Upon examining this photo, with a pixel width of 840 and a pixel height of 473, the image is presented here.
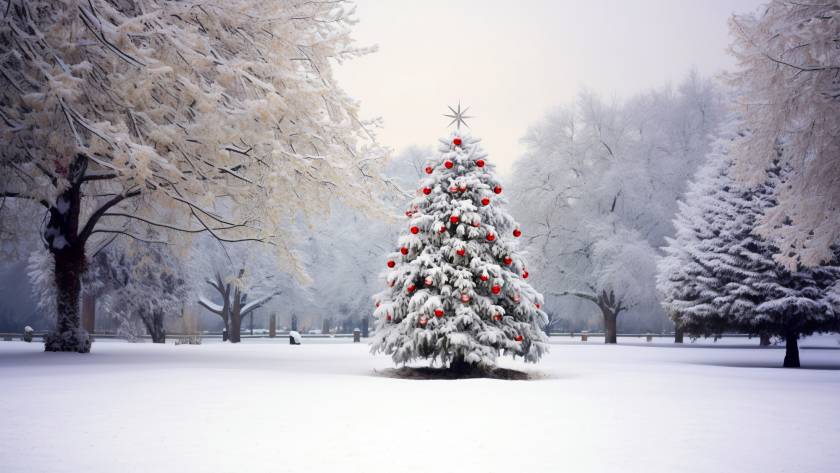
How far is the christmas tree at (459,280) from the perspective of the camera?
12422 millimetres

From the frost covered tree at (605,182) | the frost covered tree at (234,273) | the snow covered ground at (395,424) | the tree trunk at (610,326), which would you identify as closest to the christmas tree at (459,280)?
the snow covered ground at (395,424)

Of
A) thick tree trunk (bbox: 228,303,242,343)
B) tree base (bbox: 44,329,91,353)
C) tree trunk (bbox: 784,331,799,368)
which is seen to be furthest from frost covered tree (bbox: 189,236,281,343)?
tree trunk (bbox: 784,331,799,368)

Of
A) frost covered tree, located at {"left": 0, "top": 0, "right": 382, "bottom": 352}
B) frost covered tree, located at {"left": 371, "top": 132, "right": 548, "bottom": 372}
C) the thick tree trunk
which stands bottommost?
the thick tree trunk

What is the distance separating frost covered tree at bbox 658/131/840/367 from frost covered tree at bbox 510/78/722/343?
401 inches

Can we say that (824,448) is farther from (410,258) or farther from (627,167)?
(627,167)

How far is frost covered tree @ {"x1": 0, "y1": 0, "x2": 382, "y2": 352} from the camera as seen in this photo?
10398 millimetres

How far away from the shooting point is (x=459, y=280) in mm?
12492

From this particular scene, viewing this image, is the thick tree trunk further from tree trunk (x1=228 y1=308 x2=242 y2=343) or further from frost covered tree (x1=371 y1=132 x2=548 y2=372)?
frost covered tree (x1=371 y1=132 x2=548 y2=372)

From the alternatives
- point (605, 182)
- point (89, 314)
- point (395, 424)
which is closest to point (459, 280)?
point (395, 424)

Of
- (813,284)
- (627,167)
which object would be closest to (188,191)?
(813,284)

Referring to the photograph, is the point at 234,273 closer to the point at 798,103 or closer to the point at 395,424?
the point at 798,103

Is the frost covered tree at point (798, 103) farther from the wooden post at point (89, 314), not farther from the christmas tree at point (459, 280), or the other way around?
the wooden post at point (89, 314)

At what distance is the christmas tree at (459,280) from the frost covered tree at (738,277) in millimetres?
7298

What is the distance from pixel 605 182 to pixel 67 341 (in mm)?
25191
